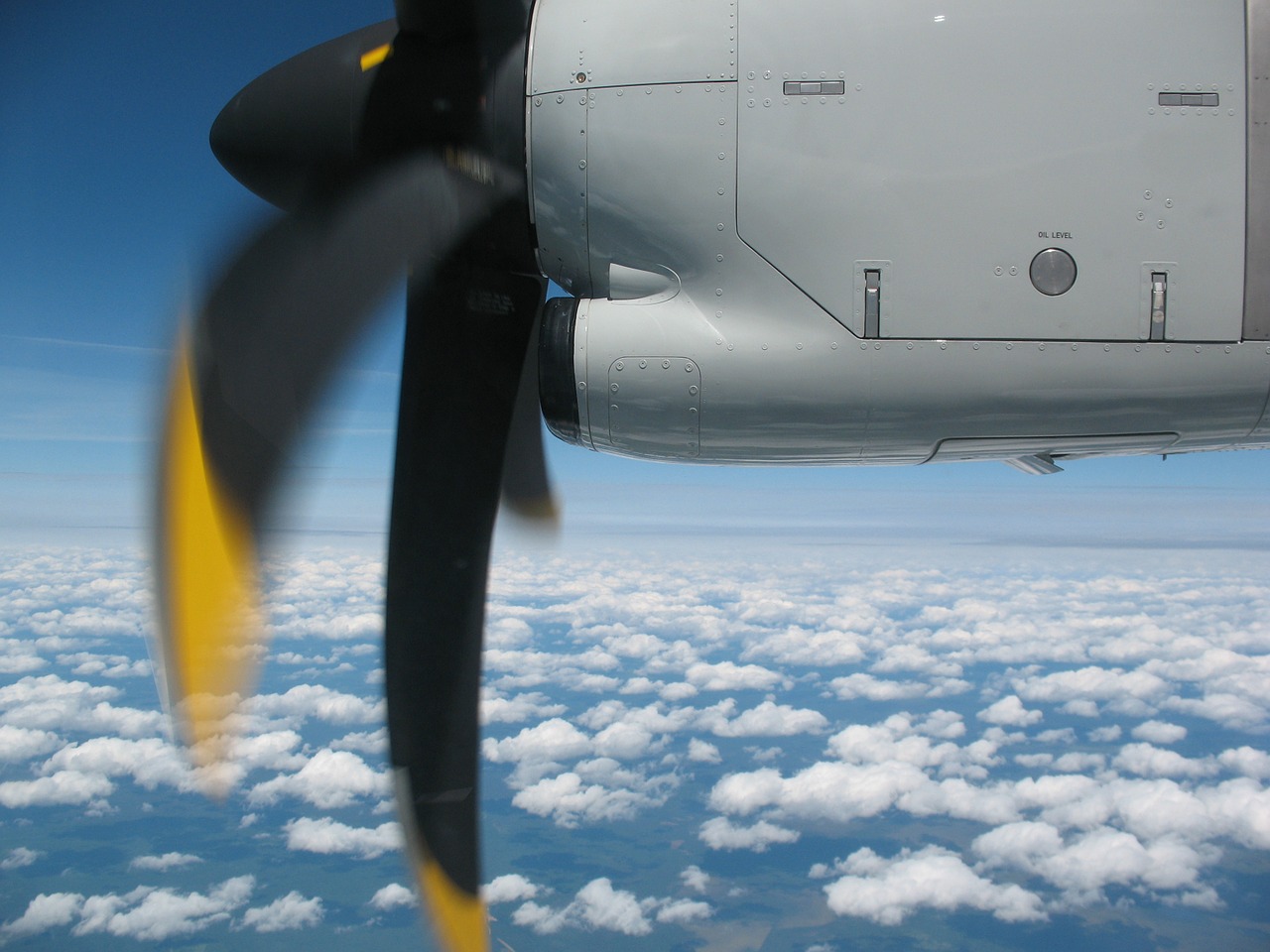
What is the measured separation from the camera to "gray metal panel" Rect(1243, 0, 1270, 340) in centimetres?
184

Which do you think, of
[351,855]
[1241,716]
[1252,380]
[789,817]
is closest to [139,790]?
[351,855]

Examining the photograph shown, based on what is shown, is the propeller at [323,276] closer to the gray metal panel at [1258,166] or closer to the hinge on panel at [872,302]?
the hinge on panel at [872,302]

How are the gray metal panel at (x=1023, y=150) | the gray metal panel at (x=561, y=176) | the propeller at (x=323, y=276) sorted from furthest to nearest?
the propeller at (x=323, y=276), the gray metal panel at (x=561, y=176), the gray metal panel at (x=1023, y=150)

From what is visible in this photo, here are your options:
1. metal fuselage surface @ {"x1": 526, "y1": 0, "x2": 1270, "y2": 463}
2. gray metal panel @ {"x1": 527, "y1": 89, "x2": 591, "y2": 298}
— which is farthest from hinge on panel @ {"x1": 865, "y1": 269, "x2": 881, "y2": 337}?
gray metal panel @ {"x1": 527, "y1": 89, "x2": 591, "y2": 298}

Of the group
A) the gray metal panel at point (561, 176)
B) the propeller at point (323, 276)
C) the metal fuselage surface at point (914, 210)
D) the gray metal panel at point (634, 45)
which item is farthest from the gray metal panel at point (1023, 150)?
the propeller at point (323, 276)

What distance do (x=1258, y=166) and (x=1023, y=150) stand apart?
1.84 feet


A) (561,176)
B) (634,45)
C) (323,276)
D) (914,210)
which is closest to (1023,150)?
(914,210)

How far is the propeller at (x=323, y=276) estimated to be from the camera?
6.93 feet

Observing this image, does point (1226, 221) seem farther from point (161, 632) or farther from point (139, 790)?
point (139, 790)

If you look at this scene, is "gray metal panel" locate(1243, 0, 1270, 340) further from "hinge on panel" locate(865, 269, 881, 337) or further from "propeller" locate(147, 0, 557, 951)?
"propeller" locate(147, 0, 557, 951)

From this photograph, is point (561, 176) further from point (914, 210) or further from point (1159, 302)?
point (1159, 302)

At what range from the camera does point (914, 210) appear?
1.85 meters

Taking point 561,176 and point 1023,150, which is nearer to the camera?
point 1023,150

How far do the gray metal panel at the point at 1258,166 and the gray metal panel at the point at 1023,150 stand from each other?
0.08ft
